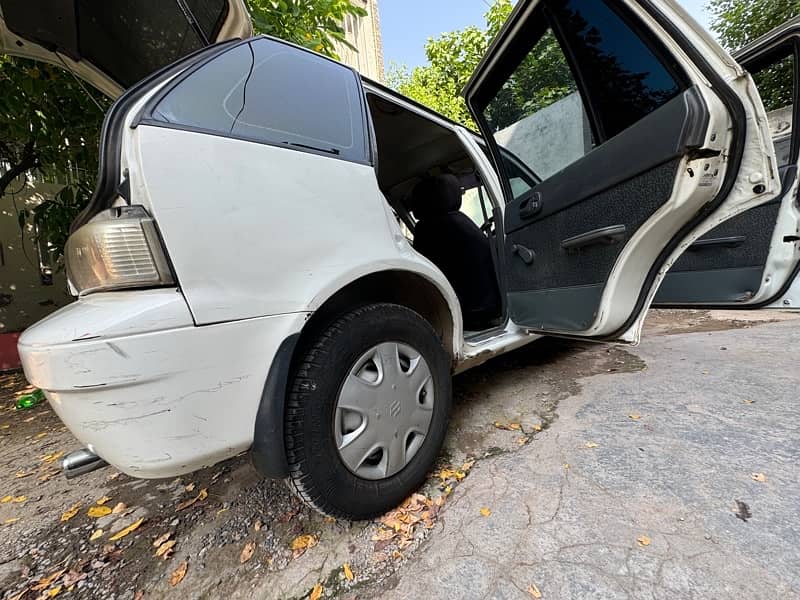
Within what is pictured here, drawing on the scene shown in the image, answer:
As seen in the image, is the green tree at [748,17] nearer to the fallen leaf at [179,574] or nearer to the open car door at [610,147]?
the open car door at [610,147]

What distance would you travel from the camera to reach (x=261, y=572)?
1.22 metres

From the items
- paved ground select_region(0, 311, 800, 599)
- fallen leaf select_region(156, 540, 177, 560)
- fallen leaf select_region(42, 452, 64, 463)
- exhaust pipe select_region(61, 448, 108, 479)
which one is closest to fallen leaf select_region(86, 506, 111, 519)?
paved ground select_region(0, 311, 800, 599)

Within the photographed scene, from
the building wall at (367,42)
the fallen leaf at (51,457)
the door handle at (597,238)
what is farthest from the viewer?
the building wall at (367,42)

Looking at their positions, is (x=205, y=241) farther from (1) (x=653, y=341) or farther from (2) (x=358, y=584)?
(1) (x=653, y=341)

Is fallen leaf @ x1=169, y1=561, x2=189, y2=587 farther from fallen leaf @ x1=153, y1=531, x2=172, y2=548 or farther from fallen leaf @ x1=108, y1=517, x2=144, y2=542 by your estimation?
fallen leaf @ x1=108, y1=517, x2=144, y2=542

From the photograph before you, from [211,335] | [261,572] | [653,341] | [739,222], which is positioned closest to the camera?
[211,335]

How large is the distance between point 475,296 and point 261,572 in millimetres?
2116

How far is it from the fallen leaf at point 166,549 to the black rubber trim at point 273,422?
25.5 inches

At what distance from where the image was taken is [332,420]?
3.94ft

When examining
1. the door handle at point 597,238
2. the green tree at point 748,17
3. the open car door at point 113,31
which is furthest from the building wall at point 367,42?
the door handle at point 597,238

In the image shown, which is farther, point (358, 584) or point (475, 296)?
point (475, 296)

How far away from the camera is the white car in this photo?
0.93 meters

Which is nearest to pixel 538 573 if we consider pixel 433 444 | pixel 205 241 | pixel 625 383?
pixel 433 444

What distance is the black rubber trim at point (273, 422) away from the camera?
1.06m
